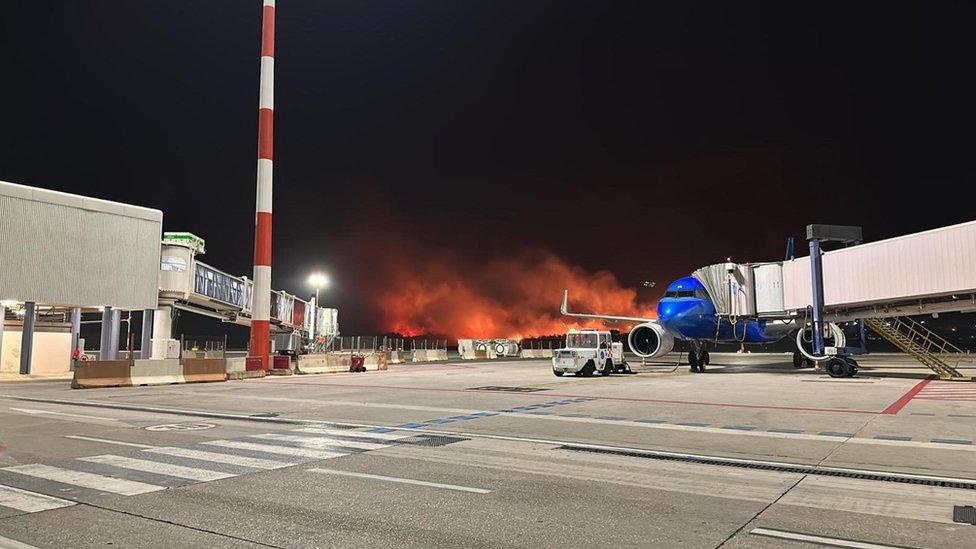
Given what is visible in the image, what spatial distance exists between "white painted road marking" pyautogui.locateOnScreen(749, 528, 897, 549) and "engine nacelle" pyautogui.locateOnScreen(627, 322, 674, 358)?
2924cm

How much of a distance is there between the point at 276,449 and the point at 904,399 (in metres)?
18.4

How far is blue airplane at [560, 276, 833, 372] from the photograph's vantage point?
33.7 metres

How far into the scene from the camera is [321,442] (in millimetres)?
11188

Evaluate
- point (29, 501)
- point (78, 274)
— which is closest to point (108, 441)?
point (29, 501)

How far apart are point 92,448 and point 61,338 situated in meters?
38.1

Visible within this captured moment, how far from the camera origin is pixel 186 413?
1596 cm

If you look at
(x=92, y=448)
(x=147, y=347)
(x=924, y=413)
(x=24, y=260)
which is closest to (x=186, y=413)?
(x=92, y=448)

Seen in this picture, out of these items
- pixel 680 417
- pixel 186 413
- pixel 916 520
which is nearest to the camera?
pixel 916 520

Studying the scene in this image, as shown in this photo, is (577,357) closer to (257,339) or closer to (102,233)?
(257,339)

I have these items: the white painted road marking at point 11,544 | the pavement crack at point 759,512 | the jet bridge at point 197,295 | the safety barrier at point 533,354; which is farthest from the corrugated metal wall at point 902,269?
the safety barrier at point 533,354

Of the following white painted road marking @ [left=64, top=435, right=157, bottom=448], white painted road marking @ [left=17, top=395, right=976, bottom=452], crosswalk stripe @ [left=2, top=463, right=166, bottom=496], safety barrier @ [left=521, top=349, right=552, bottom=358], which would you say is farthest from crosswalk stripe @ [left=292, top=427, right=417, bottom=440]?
safety barrier @ [left=521, top=349, right=552, bottom=358]

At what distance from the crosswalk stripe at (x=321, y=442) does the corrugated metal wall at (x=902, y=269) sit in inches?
948

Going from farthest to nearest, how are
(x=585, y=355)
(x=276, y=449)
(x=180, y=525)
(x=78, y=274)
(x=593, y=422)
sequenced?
(x=78, y=274) < (x=585, y=355) < (x=593, y=422) < (x=276, y=449) < (x=180, y=525)

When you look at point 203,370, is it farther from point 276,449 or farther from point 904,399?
point 904,399
